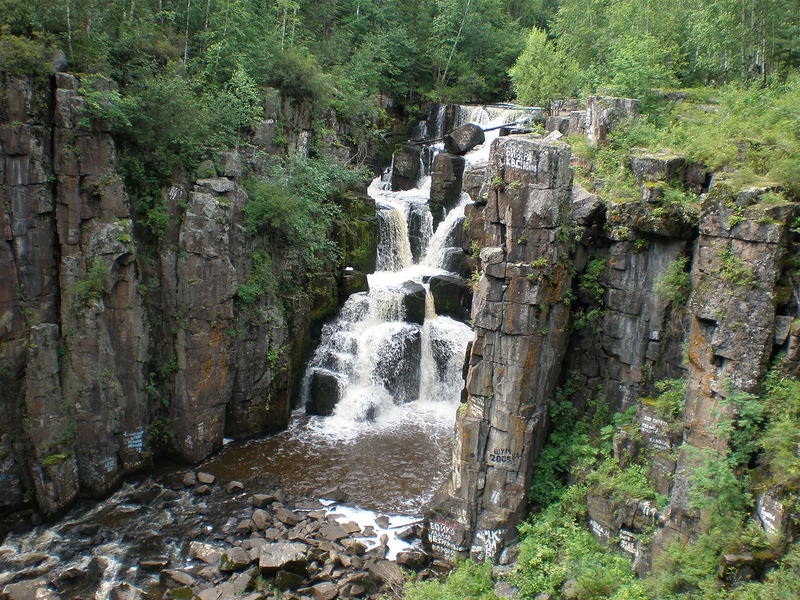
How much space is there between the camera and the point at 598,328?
15734 mm

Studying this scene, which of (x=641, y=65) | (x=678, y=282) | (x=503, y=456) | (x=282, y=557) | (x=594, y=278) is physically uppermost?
(x=641, y=65)

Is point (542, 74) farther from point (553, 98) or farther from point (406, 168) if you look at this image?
point (406, 168)

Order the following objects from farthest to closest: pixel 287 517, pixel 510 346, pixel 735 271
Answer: pixel 287 517, pixel 510 346, pixel 735 271

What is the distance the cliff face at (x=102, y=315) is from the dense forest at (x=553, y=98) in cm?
92

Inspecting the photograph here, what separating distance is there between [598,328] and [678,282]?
2.33m

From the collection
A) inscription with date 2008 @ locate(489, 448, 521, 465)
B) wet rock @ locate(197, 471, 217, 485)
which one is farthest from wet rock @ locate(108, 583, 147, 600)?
inscription with date 2008 @ locate(489, 448, 521, 465)

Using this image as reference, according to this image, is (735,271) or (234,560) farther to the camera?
(234,560)

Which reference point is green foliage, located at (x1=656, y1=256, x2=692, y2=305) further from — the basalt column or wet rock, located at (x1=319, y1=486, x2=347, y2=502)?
wet rock, located at (x1=319, y1=486, x2=347, y2=502)

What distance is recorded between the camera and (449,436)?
21.6 m

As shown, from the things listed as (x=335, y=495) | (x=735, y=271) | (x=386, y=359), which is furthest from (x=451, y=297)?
(x=735, y=271)

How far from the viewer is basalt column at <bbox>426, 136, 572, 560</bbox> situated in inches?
570

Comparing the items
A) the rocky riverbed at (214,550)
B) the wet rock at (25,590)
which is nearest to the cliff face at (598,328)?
the rocky riverbed at (214,550)

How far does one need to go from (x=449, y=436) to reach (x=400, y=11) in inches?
1094

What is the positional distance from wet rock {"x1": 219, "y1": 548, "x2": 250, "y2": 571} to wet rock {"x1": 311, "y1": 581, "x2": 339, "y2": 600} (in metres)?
1.96
